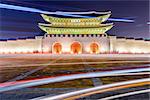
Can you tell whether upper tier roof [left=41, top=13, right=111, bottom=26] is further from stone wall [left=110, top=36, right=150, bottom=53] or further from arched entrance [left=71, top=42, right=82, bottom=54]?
stone wall [left=110, top=36, right=150, bottom=53]

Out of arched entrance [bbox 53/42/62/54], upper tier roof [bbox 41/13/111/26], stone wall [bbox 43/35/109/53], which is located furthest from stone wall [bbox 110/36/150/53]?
arched entrance [bbox 53/42/62/54]

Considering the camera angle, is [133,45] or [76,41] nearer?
[133,45]

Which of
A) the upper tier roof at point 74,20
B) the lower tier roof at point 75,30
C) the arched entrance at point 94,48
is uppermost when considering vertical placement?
the upper tier roof at point 74,20

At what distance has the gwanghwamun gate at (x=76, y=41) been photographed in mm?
46625

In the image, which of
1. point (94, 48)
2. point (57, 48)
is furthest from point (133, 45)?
point (57, 48)

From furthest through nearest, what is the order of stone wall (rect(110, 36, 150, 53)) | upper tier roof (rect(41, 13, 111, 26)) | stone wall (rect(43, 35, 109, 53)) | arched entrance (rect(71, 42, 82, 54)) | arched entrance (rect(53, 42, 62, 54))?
arched entrance (rect(71, 42, 82, 54)) → arched entrance (rect(53, 42, 62, 54)) → stone wall (rect(43, 35, 109, 53)) → upper tier roof (rect(41, 13, 111, 26)) → stone wall (rect(110, 36, 150, 53))

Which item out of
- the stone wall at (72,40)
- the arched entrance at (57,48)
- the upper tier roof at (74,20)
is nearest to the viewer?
the upper tier roof at (74,20)

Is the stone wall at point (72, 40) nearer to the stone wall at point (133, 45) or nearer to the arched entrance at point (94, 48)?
the arched entrance at point (94, 48)

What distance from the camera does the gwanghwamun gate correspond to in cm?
4662

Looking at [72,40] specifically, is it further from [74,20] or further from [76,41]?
[74,20]

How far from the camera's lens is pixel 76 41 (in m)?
48.3

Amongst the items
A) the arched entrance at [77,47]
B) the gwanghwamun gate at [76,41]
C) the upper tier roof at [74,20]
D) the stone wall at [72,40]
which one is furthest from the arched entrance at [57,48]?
the upper tier roof at [74,20]

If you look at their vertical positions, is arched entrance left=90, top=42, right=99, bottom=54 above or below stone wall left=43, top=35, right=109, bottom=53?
below

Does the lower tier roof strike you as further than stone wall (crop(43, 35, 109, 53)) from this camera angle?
No
